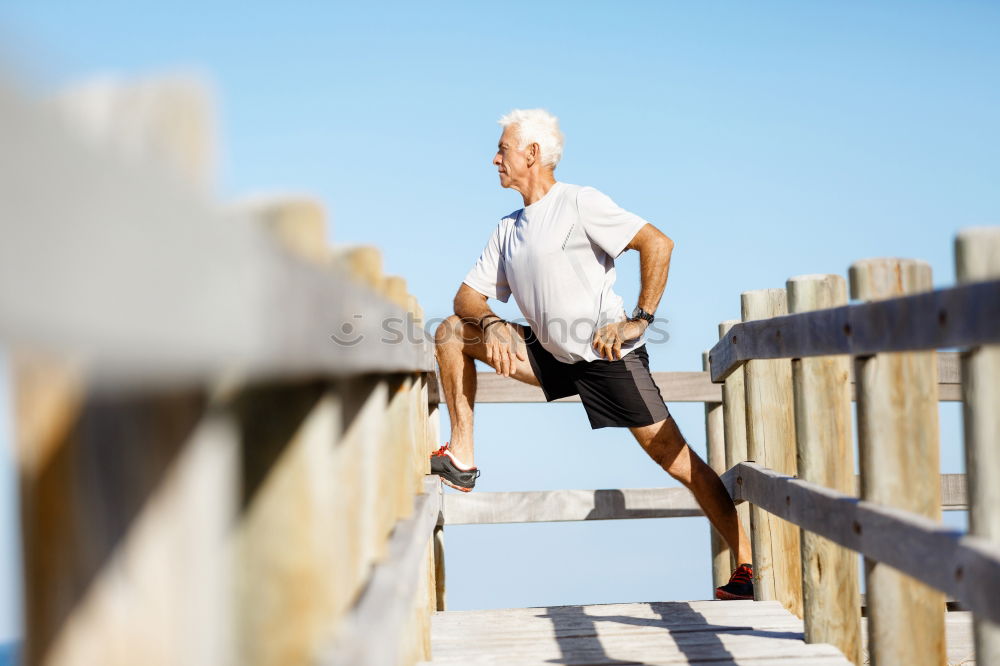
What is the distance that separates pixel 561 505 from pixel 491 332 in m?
1.20

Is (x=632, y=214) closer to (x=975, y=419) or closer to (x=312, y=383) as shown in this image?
(x=975, y=419)

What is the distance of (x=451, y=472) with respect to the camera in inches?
207

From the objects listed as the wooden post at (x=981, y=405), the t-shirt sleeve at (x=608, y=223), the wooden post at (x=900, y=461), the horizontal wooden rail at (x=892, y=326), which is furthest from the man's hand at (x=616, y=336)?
the wooden post at (x=981, y=405)

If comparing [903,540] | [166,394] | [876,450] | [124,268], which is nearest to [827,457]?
[876,450]

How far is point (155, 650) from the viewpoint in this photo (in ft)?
2.89

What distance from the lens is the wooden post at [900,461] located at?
279 centimetres

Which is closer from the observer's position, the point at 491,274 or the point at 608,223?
the point at 608,223

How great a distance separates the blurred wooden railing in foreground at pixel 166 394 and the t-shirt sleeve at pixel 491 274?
3631 millimetres

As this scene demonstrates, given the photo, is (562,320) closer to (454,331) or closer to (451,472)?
(454,331)

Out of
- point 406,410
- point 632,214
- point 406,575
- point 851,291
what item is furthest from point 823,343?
point 632,214

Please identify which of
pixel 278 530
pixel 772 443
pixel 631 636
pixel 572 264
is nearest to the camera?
pixel 278 530

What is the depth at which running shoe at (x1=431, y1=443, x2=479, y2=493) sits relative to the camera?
17.2 ft

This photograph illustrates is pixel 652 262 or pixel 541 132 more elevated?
pixel 541 132

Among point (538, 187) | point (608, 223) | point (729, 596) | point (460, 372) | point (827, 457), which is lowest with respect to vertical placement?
point (729, 596)
